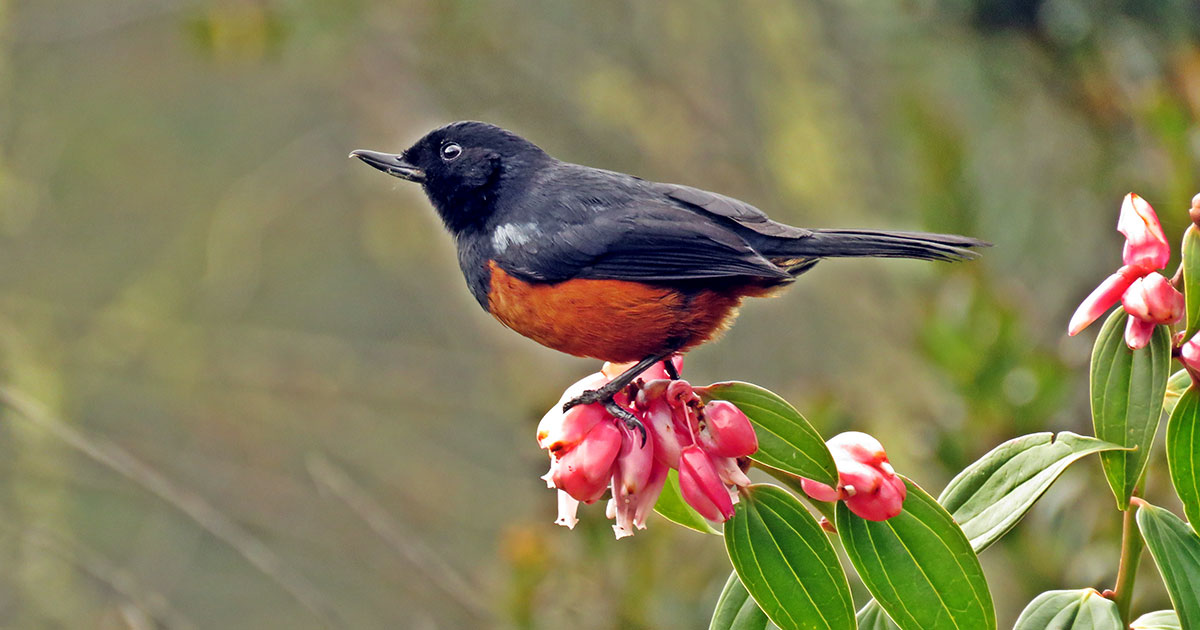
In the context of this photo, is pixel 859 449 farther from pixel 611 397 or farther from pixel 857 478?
pixel 611 397

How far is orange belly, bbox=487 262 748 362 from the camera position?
2221mm

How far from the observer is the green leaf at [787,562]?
1.54 m

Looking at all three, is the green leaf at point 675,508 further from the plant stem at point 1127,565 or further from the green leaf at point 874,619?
the plant stem at point 1127,565

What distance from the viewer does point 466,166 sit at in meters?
2.67

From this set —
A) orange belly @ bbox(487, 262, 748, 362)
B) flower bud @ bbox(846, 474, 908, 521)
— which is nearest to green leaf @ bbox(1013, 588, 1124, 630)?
flower bud @ bbox(846, 474, 908, 521)

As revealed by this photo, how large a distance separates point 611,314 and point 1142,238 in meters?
1.00

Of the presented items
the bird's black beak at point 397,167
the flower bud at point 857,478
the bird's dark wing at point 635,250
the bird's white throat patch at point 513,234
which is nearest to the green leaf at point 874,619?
the flower bud at point 857,478

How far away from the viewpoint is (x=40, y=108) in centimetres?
703

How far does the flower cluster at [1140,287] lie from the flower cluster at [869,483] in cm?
31

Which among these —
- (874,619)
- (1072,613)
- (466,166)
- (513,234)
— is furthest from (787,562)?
(466,166)

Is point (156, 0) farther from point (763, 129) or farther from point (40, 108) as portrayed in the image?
point (763, 129)

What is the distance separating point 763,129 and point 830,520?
5000mm

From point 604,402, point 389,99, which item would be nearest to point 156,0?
point 389,99

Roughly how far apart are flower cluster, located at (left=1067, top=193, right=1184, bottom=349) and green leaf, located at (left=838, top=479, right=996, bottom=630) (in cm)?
32
